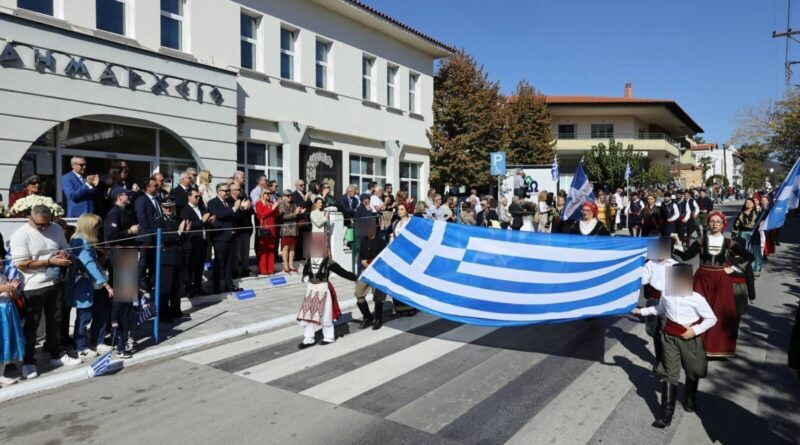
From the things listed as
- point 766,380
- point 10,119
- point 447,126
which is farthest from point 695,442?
point 447,126

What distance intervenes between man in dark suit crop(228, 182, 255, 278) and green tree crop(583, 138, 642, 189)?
124 ft

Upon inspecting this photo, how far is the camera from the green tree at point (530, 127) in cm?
4406

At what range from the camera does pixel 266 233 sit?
1235 cm

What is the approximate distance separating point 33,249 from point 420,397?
15.9 ft

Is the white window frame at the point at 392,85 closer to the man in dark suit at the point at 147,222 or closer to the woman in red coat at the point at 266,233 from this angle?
the woman in red coat at the point at 266,233

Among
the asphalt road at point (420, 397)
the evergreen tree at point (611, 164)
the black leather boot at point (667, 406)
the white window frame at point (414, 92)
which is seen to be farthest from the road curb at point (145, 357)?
the evergreen tree at point (611, 164)

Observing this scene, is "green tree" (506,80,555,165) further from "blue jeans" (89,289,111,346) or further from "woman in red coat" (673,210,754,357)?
"blue jeans" (89,289,111,346)

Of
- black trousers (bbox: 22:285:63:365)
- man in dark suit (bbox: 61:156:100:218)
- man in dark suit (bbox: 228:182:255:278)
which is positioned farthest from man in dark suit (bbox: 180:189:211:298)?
black trousers (bbox: 22:285:63:365)

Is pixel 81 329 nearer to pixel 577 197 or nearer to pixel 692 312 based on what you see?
pixel 692 312

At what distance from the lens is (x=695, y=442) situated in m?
4.80

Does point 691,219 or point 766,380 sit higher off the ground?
point 691,219

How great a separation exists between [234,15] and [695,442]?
54.0 feet

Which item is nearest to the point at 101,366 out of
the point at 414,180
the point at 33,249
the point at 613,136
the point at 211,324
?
the point at 33,249

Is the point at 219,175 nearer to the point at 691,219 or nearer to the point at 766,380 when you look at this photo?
the point at 766,380
